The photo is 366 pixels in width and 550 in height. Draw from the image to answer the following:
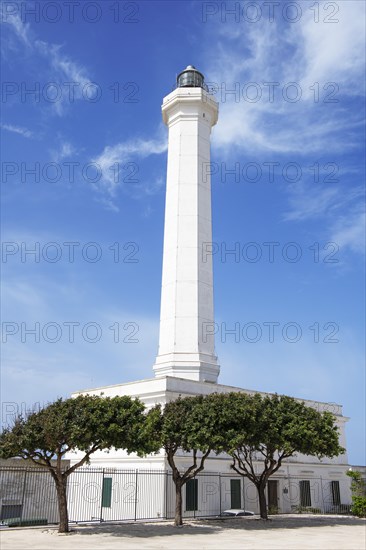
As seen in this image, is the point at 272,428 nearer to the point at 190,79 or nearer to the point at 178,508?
the point at 178,508

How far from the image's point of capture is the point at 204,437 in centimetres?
2516

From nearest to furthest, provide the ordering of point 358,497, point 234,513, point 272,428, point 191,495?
1. point 272,428
2. point 191,495
3. point 234,513
4. point 358,497

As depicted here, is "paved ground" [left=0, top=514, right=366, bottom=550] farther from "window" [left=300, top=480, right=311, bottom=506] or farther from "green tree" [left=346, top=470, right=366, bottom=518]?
"window" [left=300, top=480, right=311, bottom=506]

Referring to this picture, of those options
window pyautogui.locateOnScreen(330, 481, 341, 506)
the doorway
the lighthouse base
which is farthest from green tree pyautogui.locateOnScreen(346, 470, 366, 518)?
the lighthouse base

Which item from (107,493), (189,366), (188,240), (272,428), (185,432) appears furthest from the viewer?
(188,240)

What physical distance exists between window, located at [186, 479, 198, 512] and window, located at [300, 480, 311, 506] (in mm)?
11151

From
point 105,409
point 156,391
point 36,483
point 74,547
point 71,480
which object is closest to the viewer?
point 74,547

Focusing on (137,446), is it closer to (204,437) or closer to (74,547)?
(204,437)

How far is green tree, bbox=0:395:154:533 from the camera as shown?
2230 centimetres

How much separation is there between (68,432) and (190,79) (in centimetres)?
3266

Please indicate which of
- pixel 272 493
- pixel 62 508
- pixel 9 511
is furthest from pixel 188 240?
pixel 9 511

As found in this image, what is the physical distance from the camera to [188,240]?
37.7 metres

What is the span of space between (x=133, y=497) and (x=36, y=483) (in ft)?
33.9

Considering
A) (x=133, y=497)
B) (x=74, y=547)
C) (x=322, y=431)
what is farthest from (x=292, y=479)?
(x=74, y=547)
